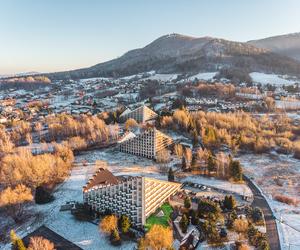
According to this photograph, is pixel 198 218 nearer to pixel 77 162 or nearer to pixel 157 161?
pixel 157 161

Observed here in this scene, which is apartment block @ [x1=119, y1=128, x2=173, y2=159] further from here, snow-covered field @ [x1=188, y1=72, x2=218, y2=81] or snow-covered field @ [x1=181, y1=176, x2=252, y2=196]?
snow-covered field @ [x1=188, y1=72, x2=218, y2=81]

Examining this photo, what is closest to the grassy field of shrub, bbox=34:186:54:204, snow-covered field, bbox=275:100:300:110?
shrub, bbox=34:186:54:204

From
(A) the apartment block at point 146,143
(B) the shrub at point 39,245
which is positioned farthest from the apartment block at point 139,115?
(B) the shrub at point 39,245

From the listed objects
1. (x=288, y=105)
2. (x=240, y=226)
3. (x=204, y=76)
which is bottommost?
(x=288, y=105)

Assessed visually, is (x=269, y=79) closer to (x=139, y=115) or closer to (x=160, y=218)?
(x=139, y=115)

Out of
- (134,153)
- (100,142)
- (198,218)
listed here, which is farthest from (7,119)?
(198,218)

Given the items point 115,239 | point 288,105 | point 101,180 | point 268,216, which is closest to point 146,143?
point 101,180
